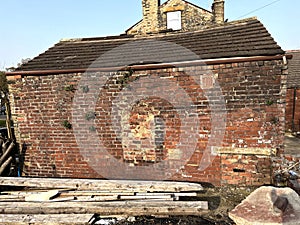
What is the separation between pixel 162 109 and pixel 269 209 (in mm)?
2660

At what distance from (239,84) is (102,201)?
3625 millimetres

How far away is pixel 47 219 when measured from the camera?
3451mm

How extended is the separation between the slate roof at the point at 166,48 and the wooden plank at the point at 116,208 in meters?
2.98

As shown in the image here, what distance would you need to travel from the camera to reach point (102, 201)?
3926mm

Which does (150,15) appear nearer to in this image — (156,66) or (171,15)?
(171,15)

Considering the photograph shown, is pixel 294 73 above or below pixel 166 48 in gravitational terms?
below

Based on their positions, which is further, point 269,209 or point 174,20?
point 174,20

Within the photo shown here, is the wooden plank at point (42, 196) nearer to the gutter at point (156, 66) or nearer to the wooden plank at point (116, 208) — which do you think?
the wooden plank at point (116, 208)

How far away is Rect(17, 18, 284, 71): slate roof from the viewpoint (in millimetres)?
4398

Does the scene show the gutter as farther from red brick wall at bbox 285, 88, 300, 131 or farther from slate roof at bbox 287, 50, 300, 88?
slate roof at bbox 287, 50, 300, 88

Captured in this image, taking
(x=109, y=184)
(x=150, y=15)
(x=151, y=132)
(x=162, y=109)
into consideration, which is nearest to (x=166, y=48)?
(x=162, y=109)

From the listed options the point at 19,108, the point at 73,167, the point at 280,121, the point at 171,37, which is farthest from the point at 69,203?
the point at 171,37

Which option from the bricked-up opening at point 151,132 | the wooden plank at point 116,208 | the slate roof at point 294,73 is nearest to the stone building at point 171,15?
the slate roof at point 294,73

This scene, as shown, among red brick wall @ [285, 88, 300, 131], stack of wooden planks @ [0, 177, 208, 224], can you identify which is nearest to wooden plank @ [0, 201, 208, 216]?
stack of wooden planks @ [0, 177, 208, 224]
